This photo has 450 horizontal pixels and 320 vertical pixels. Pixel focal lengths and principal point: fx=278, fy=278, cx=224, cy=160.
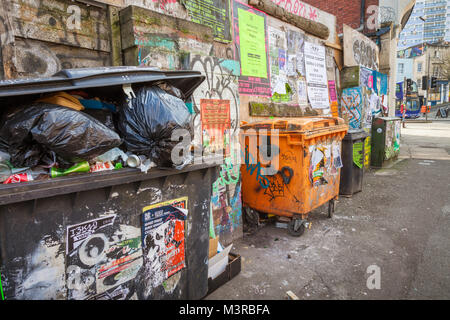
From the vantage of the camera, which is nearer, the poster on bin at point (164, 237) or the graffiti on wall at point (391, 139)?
the poster on bin at point (164, 237)

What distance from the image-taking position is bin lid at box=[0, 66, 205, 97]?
54.6 inches

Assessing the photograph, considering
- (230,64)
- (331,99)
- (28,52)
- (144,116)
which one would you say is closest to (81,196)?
(144,116)

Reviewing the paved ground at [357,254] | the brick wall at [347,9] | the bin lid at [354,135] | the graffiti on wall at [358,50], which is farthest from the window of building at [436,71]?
the bin lid at [354,135]

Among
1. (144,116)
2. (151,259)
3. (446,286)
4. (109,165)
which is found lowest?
(446,286)

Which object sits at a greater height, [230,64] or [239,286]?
[230,64]

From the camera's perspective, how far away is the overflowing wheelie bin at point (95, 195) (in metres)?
1.35

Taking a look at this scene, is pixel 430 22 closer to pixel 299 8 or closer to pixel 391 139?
pixel 391 139

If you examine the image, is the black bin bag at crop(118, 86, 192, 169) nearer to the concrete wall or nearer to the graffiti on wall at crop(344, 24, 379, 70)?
the concrete wall

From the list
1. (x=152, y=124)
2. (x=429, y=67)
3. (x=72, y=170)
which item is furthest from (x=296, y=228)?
(x=429, y=67)

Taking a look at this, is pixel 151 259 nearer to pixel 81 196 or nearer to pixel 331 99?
pixel 81 196

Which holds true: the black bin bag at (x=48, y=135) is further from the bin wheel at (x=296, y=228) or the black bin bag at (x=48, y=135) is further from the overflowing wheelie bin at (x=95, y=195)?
the bin wheel at (x=296, y=228)

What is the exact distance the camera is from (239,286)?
8.50ft

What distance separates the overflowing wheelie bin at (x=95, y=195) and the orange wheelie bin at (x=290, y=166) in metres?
1.66

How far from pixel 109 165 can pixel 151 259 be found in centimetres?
67
